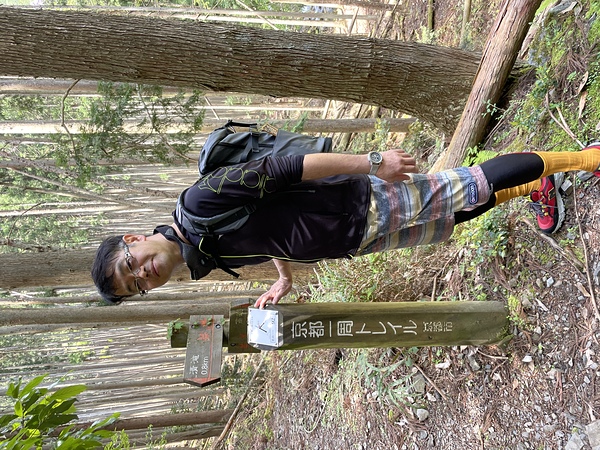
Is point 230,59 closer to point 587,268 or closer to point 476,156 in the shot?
point 476,156

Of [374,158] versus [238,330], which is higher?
[374,158]

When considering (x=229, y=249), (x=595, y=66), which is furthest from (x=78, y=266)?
(x=595, y=66)

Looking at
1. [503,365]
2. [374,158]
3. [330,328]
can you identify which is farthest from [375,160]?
[503,365]

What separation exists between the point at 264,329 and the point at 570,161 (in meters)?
1.86

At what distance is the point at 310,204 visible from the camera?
2053mm

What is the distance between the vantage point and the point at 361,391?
4062mm

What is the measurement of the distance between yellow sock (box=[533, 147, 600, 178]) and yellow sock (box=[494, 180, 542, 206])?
0.29 meters

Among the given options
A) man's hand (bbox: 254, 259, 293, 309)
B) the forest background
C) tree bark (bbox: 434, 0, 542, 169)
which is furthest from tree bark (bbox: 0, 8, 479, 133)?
man's hand (bbox: 254, 259, 293, 309)

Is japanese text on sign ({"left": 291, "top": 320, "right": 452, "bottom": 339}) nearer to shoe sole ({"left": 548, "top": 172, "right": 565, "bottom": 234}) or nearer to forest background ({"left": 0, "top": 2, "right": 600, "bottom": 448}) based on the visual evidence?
forest background ({"left": 0, "top": 2, "right": 600, "bottom": 448})

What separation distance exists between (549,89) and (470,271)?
4.62 feet

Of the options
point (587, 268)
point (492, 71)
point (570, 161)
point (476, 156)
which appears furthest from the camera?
Result: point (476, 156)

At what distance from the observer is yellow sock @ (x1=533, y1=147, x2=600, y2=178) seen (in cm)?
223

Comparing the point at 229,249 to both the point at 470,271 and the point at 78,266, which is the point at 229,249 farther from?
the point at 78,266

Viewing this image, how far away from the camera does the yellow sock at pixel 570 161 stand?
7.31 feet
